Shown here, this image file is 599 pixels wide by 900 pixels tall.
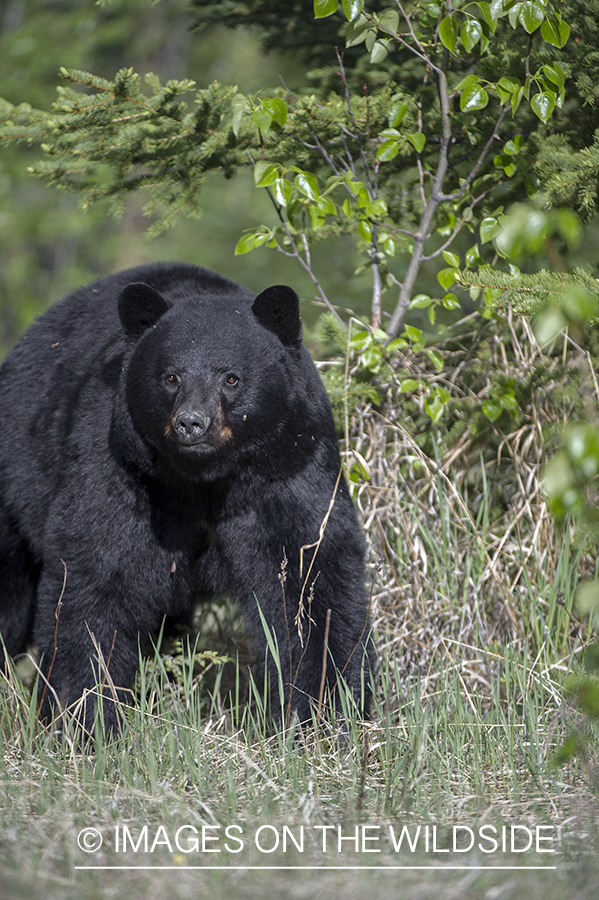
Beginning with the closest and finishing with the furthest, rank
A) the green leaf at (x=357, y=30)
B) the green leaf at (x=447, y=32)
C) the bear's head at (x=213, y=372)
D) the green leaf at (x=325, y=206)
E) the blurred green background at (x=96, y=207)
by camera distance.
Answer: the bear's head at (x=213, y=372)
the green leaf at (x=447, y=32)
the green leaf at (x=357, y=30)
the green leaf at (x=325, y=206)
the blurred green background at (x=96, y=207)

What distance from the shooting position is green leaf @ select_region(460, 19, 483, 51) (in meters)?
3.52

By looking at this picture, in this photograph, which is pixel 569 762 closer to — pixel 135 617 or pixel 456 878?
pixel 456 878

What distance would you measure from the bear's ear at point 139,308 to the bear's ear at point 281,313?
38 centimetres

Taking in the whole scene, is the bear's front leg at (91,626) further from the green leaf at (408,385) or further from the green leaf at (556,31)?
the green leaf at (556,31)

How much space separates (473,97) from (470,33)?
0.79 feet

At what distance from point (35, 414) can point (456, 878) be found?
269 cm

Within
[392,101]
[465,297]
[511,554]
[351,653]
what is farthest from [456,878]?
[465,297]

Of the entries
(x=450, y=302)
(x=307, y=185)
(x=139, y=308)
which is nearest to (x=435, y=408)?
(x=450, y=302)

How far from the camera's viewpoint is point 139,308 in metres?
3.45

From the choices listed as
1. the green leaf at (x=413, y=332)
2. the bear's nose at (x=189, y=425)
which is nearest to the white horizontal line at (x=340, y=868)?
the bear's nose at (x=189, y=425)

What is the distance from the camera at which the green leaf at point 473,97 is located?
3.63m

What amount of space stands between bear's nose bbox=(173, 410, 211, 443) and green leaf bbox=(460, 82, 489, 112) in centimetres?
177

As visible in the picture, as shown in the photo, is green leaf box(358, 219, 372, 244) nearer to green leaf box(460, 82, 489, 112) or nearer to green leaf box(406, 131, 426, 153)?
green leaf box(406, 131, 426, 153)

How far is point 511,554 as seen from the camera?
13.9ft
